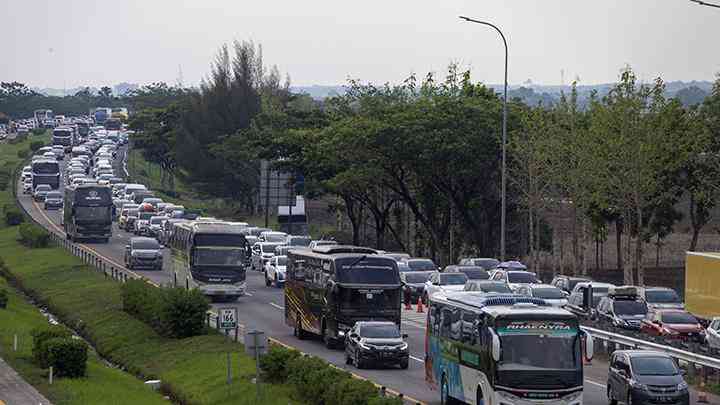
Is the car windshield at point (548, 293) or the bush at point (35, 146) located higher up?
the bush at point (35, 146)

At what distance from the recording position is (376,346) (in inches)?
1569

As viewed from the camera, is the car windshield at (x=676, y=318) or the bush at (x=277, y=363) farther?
the car windshield at (x=676, y=318)

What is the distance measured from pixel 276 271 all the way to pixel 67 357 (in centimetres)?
3034

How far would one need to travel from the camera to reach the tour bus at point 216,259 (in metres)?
60.1

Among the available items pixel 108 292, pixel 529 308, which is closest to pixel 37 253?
pixel 108 292

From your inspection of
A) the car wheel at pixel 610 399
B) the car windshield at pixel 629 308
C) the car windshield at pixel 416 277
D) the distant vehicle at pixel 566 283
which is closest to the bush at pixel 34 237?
the car windshield at pixel 416 277

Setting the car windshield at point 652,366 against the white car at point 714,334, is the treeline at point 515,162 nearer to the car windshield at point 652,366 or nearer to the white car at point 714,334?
the white car at point 714,334

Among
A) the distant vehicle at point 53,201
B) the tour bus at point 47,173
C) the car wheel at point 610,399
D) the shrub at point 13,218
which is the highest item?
the tour bus at point 47,173

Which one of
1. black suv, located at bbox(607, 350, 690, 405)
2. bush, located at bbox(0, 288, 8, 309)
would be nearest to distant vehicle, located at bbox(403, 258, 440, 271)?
bush, located at bbox(0, 288, 8, 309)

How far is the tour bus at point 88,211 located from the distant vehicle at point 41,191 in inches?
1306

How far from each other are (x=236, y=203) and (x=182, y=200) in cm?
979

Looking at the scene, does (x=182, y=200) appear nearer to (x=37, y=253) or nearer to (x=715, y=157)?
(x=37, y=253)

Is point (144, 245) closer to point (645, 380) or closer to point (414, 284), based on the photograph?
point (414, 284)

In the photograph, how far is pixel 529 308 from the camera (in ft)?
95.9
